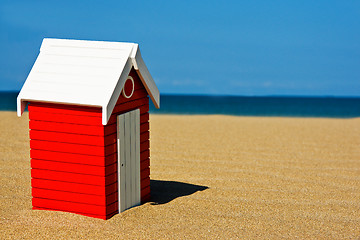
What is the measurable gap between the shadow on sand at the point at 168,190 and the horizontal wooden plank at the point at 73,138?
1905 mm

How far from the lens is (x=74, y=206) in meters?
7.73

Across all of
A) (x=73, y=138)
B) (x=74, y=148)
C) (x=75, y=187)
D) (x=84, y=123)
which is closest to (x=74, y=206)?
(x=75, y=187)

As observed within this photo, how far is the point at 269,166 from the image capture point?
1184 cm

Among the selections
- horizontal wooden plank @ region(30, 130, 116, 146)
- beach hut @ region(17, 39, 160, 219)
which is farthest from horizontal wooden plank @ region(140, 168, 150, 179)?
horizontal wooden plank @ region(30, 130, 116, 146)

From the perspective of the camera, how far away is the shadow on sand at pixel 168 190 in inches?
355

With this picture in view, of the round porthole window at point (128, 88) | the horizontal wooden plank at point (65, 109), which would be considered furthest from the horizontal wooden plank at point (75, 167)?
the round porthole window at point (128, 88)

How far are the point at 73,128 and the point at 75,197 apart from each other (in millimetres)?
1116

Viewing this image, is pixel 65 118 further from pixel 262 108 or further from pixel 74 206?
pixel 262 108

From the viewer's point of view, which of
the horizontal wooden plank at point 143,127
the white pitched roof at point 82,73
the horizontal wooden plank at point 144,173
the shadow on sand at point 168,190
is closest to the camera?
the white pitched roof at point 82,73

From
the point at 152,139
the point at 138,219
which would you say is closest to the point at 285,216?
the point at 138,219

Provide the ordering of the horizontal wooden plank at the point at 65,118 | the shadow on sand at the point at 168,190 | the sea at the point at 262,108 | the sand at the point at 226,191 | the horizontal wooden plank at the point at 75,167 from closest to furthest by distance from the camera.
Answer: the horizontal wooden plank at the point at 65,118, the horizontal wooden plank at the point at 75,167, the sand at the point at 226,191, the shadow on sand at the point at 168,190, the sea at the point at 262,108

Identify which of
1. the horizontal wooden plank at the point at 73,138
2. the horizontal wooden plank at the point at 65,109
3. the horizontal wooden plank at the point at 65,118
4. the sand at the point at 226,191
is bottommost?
the sand at the point at 226,191

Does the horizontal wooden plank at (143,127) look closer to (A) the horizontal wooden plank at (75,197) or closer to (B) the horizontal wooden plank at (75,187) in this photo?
(B) the horizontal wooden plank at (75,187)

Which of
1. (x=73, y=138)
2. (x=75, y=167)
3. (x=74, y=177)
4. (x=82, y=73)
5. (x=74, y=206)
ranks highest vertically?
(x=82, y=73)
